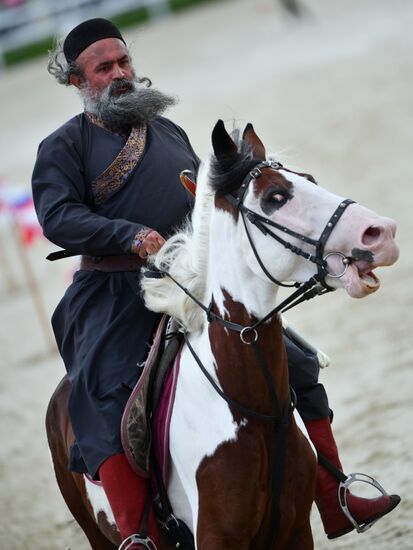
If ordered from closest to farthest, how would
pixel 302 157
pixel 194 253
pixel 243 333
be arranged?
1. pixel 243 333
2. pixel 194 253
3. pixel 302 157

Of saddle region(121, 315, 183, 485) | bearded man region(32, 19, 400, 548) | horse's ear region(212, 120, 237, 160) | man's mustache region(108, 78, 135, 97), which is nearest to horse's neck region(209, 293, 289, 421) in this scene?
saddle region(121, 315, 183, 485)

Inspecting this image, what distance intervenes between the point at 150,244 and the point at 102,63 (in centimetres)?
97

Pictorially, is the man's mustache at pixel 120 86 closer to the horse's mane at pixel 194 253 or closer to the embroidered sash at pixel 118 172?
the embroidered sash at pixel 118 172

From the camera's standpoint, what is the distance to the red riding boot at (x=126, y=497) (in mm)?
3885

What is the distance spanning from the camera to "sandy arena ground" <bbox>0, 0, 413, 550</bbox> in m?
7.43

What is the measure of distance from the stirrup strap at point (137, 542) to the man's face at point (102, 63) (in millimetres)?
1925

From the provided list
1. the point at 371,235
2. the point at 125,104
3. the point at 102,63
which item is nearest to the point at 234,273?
the point at 371,235

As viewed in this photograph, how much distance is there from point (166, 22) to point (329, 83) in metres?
12.8

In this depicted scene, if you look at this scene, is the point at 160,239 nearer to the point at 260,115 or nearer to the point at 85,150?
the point at 85,150

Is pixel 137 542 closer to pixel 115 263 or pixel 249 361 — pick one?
pixel 249 361

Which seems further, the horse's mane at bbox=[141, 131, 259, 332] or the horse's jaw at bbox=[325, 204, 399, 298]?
the horse's mane at bbox=[141, 131, 259, 332]

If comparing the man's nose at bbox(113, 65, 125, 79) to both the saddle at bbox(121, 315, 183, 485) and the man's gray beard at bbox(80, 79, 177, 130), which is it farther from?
the saddle at bbox(121, 315, 183, 485)

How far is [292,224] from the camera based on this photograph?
11.0 ft

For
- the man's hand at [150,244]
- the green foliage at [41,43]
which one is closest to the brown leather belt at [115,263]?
the man's hand at [150,244]
